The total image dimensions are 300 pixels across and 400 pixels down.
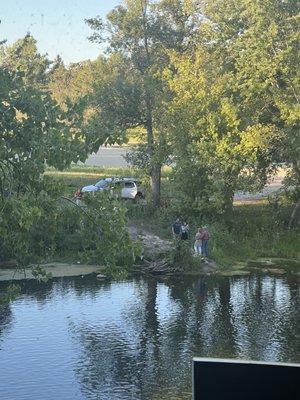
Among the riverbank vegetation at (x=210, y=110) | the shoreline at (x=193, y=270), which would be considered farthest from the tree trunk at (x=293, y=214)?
the shoreline at (x=193, y=270)

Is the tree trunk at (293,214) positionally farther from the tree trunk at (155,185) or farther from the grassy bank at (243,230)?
the tree trunk at (155,185)

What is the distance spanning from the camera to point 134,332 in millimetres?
20094

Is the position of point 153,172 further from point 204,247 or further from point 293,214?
point 204,247

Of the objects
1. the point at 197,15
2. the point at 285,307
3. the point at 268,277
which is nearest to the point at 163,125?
the point at 197,15

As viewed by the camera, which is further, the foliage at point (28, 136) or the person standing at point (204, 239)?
the person standing at point (204, 239)

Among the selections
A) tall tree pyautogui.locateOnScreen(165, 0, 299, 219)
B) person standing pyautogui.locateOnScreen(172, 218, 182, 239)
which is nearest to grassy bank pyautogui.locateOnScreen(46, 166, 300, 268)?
person standing pyautogui.locateOnScreen(172, 218, 182, 239)

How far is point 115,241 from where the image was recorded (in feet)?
32.5

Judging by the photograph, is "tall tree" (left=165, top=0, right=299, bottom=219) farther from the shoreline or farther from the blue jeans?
the shoreline

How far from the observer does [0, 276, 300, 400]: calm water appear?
15.8m

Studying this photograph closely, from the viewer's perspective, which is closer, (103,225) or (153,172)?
(103,225)

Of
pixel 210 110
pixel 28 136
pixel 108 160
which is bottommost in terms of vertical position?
pixel 28 136

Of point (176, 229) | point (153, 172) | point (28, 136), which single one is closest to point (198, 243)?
point (176, 229)

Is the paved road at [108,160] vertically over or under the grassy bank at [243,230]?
over

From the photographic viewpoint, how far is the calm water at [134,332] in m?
15.8
